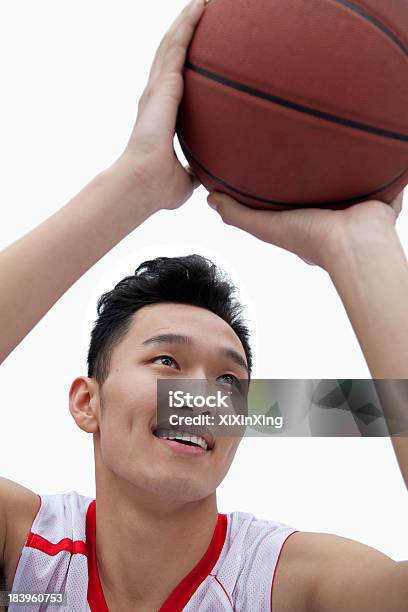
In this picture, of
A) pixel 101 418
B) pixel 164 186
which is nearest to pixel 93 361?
pixel 101 418

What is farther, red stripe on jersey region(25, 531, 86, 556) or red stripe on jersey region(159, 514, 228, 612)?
red stripe on jersey region(25, 531, 86, 556)

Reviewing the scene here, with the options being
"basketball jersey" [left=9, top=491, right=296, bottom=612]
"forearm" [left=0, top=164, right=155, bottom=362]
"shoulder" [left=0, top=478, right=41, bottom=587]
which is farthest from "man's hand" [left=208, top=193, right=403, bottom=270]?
"shoulder" [left=0, top=478, right=41, bottom=587]

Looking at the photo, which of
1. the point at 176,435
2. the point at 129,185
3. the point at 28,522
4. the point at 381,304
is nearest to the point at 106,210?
the point at 129,185

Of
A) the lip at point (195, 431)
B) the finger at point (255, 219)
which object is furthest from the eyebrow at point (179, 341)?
the finger at point (255, 219)

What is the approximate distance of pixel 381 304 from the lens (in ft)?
5.15

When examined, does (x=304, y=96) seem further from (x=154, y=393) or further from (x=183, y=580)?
(x=183, y=580)

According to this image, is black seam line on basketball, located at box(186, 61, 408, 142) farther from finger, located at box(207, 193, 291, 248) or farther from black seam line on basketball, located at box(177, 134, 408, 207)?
finger, located at box(207, 193, 291, 248)

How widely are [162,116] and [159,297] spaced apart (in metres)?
0.65

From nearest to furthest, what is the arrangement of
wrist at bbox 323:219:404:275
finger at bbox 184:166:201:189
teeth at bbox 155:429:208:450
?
1. wrist at bbox 323:219:404:275
2. teeth at bbox 155:429:208:450
3. finger at bbox 184:166:201:189

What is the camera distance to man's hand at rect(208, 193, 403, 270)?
5.64 feet

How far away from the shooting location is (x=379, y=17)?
5.64 feet

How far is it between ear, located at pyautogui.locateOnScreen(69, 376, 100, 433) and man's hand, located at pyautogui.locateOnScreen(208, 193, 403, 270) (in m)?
0.67

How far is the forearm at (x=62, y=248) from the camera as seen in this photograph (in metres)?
1.70

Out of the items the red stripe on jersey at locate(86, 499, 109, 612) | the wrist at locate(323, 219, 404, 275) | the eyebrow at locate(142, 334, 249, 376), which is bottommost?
the red stripe on jersey at locate(86, 499, 109, 612)
